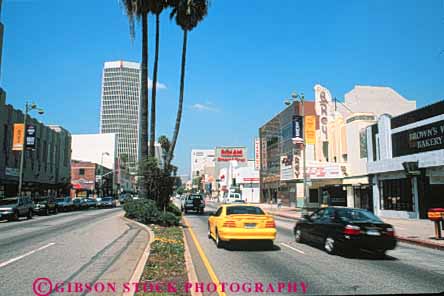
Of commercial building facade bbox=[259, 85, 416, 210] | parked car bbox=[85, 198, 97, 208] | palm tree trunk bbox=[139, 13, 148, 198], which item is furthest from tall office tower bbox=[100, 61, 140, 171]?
palm tree trunk bbox=[139, 13, 148, 198]

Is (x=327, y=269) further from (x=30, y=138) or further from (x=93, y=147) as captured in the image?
(x=93, y=147)

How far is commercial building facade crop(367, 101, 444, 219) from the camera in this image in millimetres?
25184

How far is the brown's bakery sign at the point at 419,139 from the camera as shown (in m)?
24.9

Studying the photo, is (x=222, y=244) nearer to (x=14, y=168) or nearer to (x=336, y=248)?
(x=336, y=248)

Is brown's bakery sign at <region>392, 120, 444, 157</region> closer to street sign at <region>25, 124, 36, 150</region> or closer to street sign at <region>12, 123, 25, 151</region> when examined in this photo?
street sign at <region>25, 124, 36, 150</region>

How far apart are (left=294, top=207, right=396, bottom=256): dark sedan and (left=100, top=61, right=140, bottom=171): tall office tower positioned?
6589 inches

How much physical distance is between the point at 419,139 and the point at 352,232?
1852 cm

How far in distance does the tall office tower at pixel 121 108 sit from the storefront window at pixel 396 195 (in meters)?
152

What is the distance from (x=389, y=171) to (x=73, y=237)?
22995 millimetres

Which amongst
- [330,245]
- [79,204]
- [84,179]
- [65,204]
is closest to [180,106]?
[330,245]

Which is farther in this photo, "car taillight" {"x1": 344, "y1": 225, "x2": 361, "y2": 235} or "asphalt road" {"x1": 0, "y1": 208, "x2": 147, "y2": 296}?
"car taillight" {"x1": 344, "y1": 225, "x2": 361, "y2": 235}

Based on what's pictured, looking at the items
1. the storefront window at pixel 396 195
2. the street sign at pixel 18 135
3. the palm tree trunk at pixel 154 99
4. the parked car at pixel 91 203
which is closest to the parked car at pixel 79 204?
the parked car at pixel 91 203

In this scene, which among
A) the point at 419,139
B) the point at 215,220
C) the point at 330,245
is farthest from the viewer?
the point at 419,139

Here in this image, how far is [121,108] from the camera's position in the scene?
181 meters
